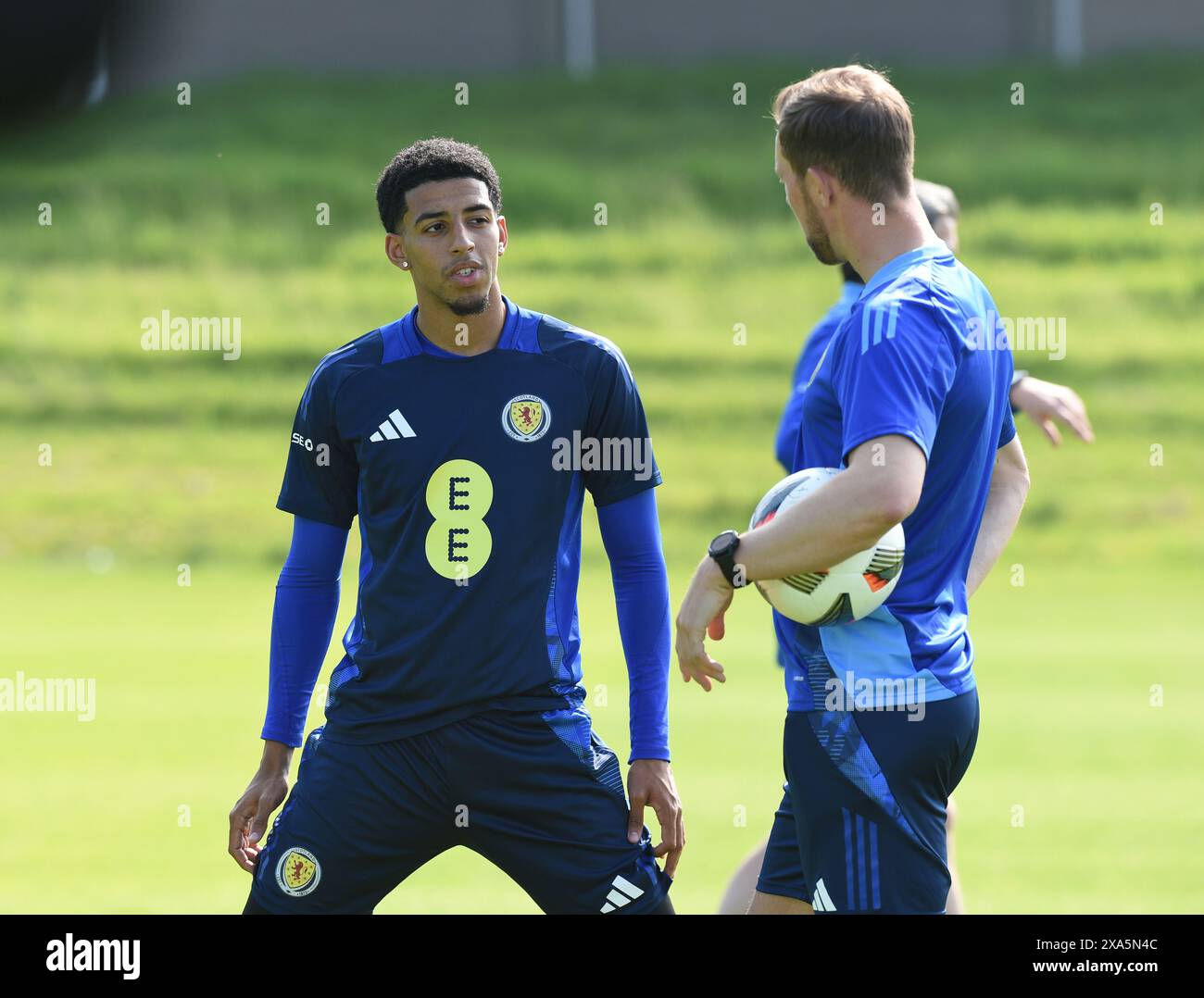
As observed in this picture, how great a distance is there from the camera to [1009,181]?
33188 millimetres

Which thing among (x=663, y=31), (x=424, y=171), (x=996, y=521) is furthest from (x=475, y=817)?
(x=663, y=31)

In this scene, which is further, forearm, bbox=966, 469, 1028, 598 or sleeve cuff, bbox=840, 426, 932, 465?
forearm, bbox=966, 469, 1028, 598

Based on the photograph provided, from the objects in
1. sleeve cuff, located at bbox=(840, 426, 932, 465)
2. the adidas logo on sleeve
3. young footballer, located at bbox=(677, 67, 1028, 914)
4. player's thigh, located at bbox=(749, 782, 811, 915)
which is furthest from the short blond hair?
player's thigh, located at bbox=(749, 782, 811, 915)

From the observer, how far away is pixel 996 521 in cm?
407

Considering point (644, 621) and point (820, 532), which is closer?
point (820, 532)

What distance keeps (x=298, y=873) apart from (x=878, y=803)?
143cm

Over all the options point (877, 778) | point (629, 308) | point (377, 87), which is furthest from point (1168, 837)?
point (377, 87)

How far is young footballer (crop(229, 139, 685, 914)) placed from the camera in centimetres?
397

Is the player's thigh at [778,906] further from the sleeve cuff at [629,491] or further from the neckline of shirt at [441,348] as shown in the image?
the neckline of shirt at [441,348]

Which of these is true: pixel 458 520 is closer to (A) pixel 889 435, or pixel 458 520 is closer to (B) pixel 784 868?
(B) pixel 784 868

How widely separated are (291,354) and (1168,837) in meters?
22.2

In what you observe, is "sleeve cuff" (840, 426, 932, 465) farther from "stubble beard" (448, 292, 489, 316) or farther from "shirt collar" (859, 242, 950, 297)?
"stubble beard" (448, 292, 489, 316)

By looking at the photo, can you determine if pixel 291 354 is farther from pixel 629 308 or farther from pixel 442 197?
pixel 442 197

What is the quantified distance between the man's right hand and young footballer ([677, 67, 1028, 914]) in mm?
1284
